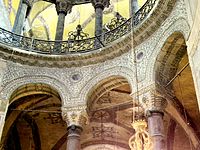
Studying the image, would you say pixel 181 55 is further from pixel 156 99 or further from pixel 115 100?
pixel 115 100

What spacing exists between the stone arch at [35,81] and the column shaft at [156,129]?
2642 mm

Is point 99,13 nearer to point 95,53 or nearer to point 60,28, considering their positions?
point 60,28

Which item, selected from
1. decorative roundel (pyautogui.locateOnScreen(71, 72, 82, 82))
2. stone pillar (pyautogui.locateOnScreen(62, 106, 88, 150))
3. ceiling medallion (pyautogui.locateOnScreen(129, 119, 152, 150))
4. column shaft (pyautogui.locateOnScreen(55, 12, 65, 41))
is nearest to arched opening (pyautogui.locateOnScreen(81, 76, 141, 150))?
decorative roundel (pyautogui.locateOnScreen(71, 72, 82, 82))

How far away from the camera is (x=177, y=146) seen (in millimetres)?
12266

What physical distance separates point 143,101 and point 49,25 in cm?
942

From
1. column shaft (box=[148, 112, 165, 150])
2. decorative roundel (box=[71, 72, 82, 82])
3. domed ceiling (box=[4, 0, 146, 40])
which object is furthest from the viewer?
domed ceiling (box=[4, 0, 146, 40])

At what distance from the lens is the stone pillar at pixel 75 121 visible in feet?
30.5

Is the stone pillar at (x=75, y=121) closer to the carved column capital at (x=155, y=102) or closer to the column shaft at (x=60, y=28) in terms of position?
the carved column capital at (x=155, y=102)

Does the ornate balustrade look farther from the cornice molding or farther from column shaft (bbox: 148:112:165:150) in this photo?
column shaft (bbox: 148:112:165:150)

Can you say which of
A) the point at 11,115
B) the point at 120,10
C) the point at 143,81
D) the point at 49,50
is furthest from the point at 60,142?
the point at 120,10

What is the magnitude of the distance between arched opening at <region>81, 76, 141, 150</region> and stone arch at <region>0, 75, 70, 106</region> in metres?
0.91

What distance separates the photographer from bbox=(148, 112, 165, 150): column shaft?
7.88 m

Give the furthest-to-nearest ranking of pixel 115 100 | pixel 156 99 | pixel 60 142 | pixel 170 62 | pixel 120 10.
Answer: pixel 120 10, pixel 60 142, pixel 115 100, pixel 170 62, pixel 156 99

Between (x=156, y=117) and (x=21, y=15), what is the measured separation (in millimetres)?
6446
